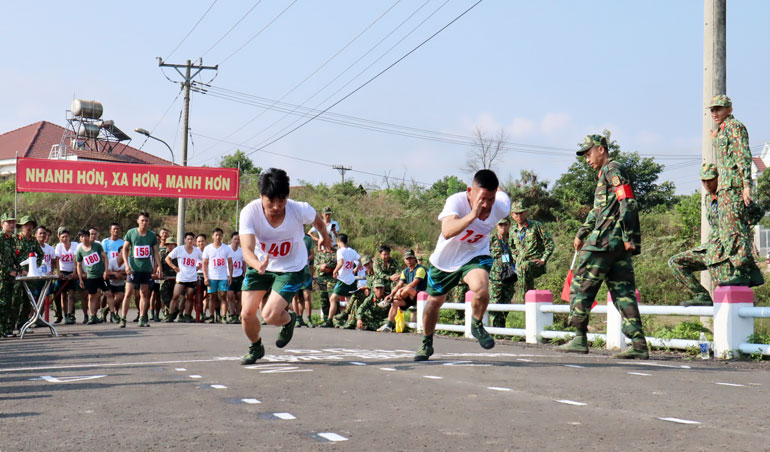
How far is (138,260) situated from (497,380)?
11336 mm

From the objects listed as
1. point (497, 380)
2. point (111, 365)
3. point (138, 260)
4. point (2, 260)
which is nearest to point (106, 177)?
point (138, 260)

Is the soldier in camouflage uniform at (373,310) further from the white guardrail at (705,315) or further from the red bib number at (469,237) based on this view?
the red bib number at (469,237)

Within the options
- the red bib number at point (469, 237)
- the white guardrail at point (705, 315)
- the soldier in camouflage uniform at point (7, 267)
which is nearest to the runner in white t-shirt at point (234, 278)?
the soldier in camouflage uniform at point (7, 267)

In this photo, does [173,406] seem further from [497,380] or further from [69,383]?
[497,380]

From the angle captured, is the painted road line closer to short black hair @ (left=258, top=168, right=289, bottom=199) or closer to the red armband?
the red armband

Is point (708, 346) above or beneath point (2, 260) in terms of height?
beneath

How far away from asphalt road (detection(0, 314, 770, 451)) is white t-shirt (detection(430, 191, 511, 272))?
101 cm

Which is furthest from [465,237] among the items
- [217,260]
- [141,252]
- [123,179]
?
[123,179]

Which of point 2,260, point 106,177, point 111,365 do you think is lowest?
point 111,365

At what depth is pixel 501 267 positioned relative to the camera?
13.4 m

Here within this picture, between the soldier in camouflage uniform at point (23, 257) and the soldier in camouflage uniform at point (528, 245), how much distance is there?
768 centimetres

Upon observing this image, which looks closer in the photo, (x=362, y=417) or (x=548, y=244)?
(x=362, y=417)

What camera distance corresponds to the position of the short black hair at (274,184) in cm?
807

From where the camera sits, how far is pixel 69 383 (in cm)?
699
